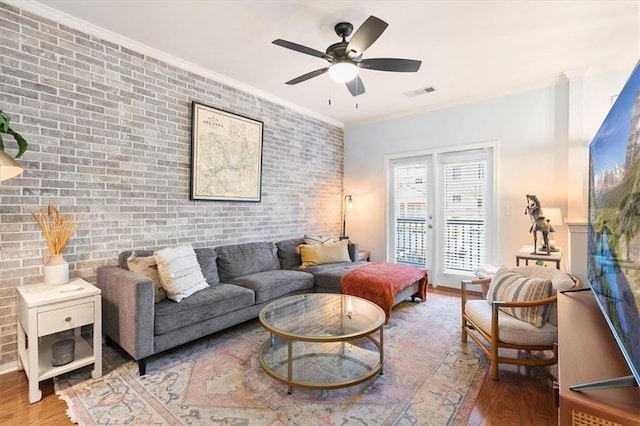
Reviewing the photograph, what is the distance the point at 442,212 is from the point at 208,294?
3.51 meters

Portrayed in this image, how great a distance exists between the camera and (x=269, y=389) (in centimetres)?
201

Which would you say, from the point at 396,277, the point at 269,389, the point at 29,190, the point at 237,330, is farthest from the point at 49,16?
the point at 396,277

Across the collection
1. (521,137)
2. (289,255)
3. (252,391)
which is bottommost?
(252,391)

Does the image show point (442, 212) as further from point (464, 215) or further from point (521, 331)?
point (521, 331)

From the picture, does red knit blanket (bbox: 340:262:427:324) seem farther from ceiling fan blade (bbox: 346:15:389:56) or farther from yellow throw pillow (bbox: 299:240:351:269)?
ceiling fan blade (bbox: 346:15:389:56)

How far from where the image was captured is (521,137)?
3.89 m

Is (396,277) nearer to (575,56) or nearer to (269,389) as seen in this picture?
(269,389)

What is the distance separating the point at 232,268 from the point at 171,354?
1.08 meters

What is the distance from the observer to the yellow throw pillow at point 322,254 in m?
4.06

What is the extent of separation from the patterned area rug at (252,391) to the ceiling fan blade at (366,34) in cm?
244

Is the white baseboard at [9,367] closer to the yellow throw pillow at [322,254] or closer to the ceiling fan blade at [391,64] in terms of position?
the yellow throw pillow at [322,254]

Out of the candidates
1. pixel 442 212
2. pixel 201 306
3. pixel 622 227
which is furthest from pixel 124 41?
pixel 442 212

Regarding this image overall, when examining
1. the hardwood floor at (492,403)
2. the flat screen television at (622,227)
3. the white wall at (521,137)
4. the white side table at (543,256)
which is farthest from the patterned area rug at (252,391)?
the white wall at (521,137)

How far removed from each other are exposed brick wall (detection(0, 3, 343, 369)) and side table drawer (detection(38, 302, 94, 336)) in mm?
613
